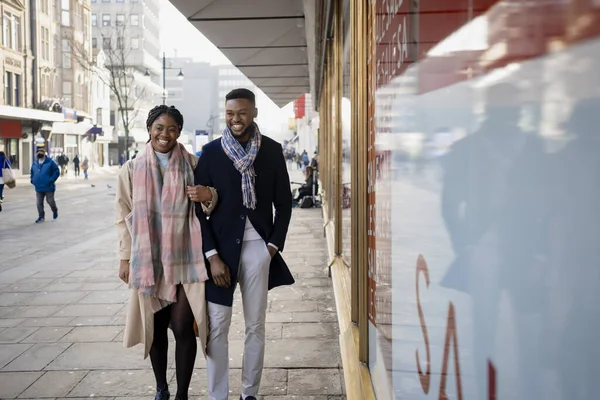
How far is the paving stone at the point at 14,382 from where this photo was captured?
4079 mm

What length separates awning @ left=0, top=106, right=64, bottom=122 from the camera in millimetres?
37334

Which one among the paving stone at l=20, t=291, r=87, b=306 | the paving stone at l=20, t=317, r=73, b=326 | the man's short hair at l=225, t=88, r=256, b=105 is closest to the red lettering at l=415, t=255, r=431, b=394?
the man's short hair at l=225, t=88, r=256, b=105

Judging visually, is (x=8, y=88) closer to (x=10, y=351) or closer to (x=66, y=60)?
(x=66, y=60)

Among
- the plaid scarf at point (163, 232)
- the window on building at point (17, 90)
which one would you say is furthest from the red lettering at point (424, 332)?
the window on building at point (17, 90)

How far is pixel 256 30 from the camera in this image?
9.74 metres

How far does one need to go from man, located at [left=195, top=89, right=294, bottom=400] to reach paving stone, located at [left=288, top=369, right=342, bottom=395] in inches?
21.4

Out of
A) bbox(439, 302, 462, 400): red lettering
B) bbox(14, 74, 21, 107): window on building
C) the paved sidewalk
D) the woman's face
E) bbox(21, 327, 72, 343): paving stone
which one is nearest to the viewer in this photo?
bbox(439, 302, 462, 400): red lettering

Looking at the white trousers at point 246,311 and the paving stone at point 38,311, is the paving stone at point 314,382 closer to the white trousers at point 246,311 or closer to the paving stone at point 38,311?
the white trousers at point 246,311

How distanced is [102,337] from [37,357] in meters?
0.64

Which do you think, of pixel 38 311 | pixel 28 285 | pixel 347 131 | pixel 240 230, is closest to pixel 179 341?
pixel 240 230

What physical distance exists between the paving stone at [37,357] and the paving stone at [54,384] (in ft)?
0.74

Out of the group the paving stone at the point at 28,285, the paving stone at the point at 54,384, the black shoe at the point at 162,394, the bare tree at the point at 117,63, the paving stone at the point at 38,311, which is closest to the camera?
the black shoe at the point at 162,394

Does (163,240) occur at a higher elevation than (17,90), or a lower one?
lower

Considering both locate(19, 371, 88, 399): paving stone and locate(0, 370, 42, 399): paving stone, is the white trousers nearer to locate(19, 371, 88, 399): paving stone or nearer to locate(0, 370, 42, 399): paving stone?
locate(19, 371, 88, 399): paving stone
